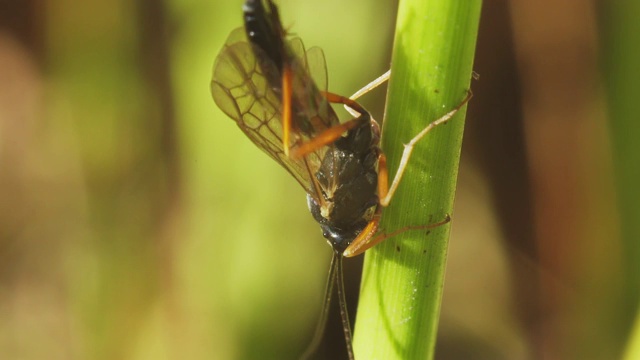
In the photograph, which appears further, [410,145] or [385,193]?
[385,193]

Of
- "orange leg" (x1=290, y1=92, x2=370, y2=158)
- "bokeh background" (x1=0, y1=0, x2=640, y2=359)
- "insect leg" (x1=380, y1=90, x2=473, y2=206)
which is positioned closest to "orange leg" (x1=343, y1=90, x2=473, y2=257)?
"insect leg" (x1=380, y1=90, x2=473, y2=206)

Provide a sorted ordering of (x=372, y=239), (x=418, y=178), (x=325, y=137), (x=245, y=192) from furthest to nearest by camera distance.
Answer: (x=245, y=192)
(x=325, y=137)
(x=372, y=239)
(x=418, y=178)

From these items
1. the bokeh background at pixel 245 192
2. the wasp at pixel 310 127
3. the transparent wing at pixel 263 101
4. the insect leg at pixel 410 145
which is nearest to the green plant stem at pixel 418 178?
the insect leg at pixel 410 145

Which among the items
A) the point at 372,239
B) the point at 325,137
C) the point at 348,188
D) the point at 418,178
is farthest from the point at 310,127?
the point at 418,178

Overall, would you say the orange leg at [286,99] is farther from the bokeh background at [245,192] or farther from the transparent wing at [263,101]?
the bokeh background at [245,192]

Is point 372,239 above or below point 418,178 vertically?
below

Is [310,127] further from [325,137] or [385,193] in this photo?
[385,193]

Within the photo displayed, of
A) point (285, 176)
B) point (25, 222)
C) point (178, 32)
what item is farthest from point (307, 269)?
point (25, 222)

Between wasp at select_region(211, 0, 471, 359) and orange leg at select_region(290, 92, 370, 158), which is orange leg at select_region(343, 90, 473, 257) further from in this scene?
orange leg at select_region(290, 92, 370, 158)
